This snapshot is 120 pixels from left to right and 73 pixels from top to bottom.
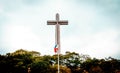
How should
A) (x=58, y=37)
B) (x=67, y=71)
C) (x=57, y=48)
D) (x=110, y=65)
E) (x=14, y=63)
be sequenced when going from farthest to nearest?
(x=110, y=65) → (x=14, y=63) → (x=67, y=71) → (x=58, y=37) → (x=57, y=48)

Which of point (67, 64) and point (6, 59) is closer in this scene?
point (6, 59)

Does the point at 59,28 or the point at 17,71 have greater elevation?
the point at 59,28

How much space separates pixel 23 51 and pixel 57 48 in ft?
124

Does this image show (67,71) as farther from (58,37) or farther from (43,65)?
(58,37)

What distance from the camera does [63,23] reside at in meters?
33.2

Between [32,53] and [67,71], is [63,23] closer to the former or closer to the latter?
[67,71]

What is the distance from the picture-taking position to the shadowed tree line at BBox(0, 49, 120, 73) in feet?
190

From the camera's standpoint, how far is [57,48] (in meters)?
29.5

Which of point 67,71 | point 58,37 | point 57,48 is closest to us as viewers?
point 57,48

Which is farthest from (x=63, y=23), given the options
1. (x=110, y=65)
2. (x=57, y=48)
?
(x=110, y=65)

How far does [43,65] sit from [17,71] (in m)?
5.05

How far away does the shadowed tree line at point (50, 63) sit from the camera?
5794 centimetres

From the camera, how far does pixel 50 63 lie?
209 feet

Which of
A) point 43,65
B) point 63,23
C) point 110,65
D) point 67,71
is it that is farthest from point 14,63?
point 63,23
